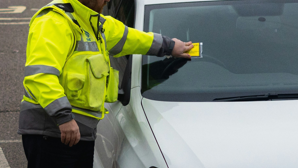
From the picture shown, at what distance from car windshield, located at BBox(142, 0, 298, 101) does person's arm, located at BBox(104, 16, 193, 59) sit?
8 cm

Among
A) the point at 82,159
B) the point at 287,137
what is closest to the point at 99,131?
the point at 82,159

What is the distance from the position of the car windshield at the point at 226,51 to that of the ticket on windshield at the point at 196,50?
2cm

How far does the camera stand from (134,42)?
255 centimetres

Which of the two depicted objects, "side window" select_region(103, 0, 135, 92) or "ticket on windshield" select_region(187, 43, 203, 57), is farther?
"side window" select_region(103, 0, 135, 92)

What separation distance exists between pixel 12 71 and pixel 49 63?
14.4 ft

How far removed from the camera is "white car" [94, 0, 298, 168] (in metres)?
1.99

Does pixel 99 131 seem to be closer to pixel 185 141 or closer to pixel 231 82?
pixel 185 141

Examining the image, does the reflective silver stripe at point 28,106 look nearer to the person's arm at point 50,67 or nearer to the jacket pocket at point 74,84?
the person's arm at point 50,67

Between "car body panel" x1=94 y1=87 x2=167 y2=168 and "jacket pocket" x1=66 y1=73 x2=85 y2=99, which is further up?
"jacket pocket" x1=66 y1=73 x2=85 y2=99

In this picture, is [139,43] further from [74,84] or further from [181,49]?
[74,84]

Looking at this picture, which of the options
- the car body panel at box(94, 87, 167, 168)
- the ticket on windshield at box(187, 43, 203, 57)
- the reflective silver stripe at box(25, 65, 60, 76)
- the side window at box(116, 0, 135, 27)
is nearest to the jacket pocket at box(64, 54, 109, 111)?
the reflective silver stripe at box(25, 65, 60, 76)

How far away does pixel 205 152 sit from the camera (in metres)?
1.96

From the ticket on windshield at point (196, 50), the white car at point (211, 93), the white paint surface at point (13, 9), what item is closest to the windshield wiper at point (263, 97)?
the white car at point (211, 93)

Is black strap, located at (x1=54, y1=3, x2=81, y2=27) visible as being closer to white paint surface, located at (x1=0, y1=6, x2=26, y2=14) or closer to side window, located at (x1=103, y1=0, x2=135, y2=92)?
side window, located at (x1=103, y1=0, x2=135, y2=92)
